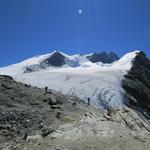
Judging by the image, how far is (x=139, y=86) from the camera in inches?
3967

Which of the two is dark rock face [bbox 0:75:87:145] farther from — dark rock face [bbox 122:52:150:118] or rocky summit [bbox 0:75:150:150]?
dark rock face [bbox 122:52:150:118]

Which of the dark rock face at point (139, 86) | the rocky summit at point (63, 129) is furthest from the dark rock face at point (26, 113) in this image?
the dark rock face at point (139, 86)

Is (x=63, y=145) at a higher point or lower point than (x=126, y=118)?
lower

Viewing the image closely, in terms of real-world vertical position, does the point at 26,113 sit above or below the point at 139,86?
below

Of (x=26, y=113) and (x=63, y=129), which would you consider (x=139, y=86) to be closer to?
(x=26, y=113)

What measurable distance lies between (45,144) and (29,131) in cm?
418

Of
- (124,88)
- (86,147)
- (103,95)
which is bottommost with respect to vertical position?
(86,147)

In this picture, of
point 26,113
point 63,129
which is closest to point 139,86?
point 26,113

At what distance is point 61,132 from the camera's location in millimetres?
19969

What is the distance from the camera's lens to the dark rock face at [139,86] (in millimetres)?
86438

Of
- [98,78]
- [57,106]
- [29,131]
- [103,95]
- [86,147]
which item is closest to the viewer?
[86,147]

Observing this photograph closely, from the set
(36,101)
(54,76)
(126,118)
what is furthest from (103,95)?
(126,118)

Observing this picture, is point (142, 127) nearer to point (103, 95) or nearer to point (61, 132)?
point (61, 132)

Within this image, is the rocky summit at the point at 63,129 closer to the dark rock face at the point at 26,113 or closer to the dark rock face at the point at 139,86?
the dark rock face at the point at 26,113
